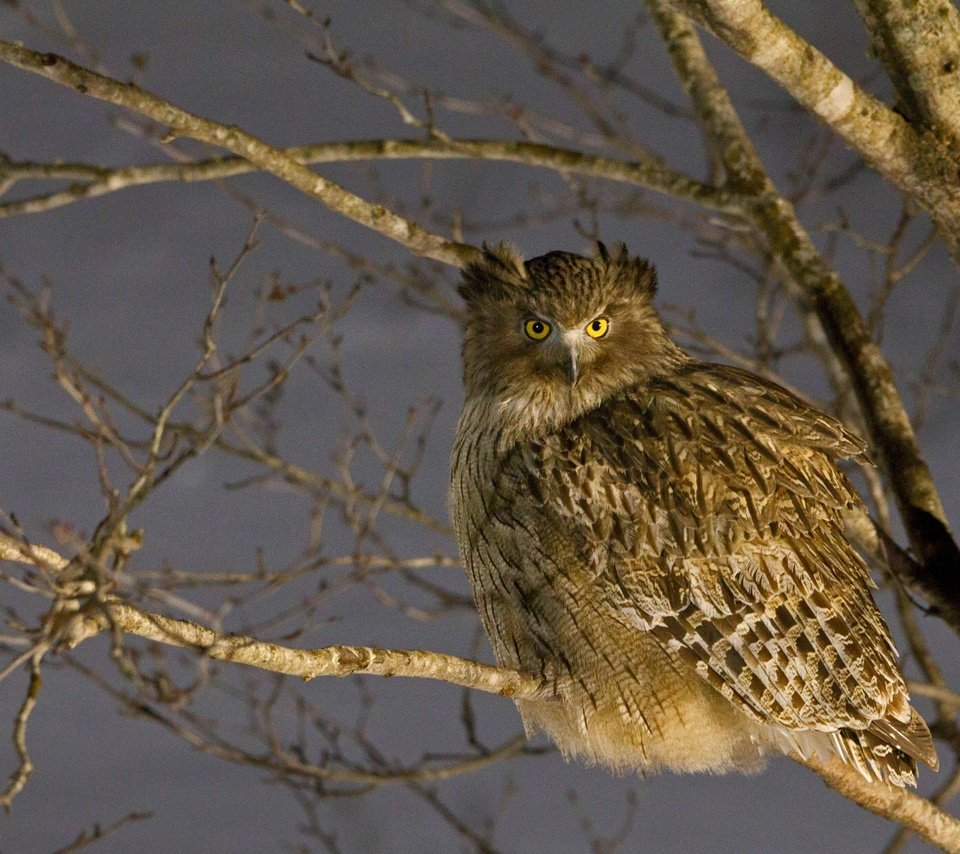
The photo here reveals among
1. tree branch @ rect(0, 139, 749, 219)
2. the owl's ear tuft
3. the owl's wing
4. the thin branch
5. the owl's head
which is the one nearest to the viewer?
the thin branch

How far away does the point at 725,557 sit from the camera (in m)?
3.24

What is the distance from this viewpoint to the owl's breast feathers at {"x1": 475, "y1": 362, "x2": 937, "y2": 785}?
3203 millimetres

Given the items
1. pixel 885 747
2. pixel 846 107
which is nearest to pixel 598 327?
pixel 846 107

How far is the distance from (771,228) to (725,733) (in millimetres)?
1784

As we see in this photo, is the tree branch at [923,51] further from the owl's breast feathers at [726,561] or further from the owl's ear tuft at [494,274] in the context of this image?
the owl's ear tuft at [494,274]

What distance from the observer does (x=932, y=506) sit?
385 centimetres

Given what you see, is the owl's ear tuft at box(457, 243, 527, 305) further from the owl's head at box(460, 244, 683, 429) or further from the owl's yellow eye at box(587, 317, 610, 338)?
the owl's yellow eye at box(587, 317, 610, 338)

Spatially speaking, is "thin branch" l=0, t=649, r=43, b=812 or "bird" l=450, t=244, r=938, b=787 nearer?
"thin branch" l=0, t=649, r=43, b=812

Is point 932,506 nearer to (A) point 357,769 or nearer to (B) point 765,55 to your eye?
(B) point 765,55

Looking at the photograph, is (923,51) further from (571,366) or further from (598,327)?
(571,366)

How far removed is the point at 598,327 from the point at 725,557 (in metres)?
0.73

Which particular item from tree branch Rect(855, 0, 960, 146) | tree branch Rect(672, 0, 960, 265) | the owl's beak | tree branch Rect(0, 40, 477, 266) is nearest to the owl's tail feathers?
the owl's beak

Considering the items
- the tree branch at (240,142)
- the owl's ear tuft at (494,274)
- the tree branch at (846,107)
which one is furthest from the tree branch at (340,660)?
the tree branch at (846,107)

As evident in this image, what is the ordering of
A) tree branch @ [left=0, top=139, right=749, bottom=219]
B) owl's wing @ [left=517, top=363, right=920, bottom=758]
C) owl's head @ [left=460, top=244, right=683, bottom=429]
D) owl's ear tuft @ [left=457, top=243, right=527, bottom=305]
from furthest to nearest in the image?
tree branch @ [left=0, top=139, right=749, bottom=219]
owl's ear tuft @ [left=457, top=243, right=527, bottom=305]
owl's head @ [left=460, top=244, right=683, bottom=429]
owl's wing @ [left=517, top=363, right=920, bottom=758]
